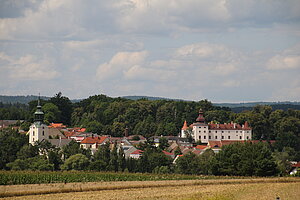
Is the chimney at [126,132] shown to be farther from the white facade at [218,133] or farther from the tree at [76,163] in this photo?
the tree at [76,163]

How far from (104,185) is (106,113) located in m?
129

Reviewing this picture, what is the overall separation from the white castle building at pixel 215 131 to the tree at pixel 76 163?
180 ft

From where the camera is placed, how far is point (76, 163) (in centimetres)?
10038

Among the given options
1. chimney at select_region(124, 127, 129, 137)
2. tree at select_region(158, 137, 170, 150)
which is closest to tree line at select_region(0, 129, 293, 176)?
tree at select_region(158, 137, 170, 150)

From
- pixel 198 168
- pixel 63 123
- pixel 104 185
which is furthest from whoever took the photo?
pixel 63 123

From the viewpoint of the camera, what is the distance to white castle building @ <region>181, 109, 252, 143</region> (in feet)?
506

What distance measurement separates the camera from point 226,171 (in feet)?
242

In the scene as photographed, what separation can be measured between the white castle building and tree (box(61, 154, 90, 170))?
2159 inches

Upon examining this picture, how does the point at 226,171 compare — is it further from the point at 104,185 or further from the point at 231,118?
the point at 231,118

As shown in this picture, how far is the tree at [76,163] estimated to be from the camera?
9894 cm

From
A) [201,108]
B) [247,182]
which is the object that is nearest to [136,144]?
[201,108]

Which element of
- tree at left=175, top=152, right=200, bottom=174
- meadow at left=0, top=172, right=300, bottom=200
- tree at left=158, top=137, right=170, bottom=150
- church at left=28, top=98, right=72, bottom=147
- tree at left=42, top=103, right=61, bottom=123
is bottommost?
tree at left=175, top=152, right=200, bottom=174

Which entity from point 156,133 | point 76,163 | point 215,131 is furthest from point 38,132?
point 215,131

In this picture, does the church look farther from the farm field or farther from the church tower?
the farm field
